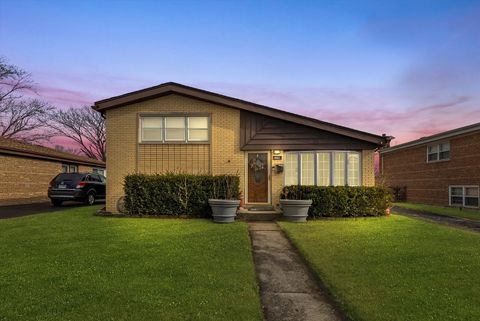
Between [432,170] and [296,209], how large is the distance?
15.0 m

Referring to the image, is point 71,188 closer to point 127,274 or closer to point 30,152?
point 30,152

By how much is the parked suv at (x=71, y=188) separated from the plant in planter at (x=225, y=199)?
8.96 meters

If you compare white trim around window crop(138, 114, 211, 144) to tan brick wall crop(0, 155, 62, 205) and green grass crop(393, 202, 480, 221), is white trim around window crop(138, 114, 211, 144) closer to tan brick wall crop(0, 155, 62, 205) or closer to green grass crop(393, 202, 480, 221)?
tan brick wall crop(0, 155, 62, 205)

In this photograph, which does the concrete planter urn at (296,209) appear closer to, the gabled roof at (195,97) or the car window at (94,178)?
the gabled roof at (195,97)

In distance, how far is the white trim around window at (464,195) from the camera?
789 inches

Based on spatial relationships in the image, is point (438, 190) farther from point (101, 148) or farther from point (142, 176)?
point (101, 148)

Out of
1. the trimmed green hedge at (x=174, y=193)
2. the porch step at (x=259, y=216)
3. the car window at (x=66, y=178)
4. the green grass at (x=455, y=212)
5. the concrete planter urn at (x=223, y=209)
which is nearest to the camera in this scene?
the concrete planter urn at (x=223, y=209)

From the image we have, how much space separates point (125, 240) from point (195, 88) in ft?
26.6

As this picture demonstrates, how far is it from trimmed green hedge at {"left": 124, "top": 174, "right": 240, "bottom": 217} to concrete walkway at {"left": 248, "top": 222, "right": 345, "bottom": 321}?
178 inches

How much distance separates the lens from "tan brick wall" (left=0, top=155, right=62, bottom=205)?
21.9 metres

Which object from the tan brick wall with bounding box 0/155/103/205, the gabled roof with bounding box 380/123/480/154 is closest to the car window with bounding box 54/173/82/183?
the tan brick wall with bounding box 0/155/103/205

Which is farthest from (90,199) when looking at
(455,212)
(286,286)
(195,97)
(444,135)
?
(444,135)

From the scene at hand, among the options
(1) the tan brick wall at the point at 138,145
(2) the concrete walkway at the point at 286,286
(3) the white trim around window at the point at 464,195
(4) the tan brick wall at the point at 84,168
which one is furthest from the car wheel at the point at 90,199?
(3) the white trim around window at the point at 464,195

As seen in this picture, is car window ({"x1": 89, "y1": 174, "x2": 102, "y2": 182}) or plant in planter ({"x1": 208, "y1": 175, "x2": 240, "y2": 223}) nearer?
plant in planter ({"x1": 208, "y1": 175, "x2": 240, "y2": 223})
